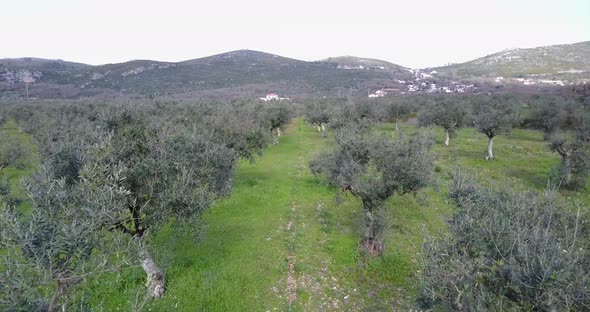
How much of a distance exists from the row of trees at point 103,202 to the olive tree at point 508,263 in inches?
322

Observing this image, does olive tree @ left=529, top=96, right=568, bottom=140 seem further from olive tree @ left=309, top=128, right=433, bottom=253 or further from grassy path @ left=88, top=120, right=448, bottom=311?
olive tree @ left=309, top=128, right=433, bottom=253

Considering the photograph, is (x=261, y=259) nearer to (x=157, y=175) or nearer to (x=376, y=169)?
(x=157, y=175)

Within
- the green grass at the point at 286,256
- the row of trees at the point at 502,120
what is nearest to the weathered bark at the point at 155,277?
the green grass at the point at 286,256

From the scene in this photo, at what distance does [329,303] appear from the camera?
1530 cm

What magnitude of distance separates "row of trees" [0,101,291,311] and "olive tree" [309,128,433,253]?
22.4 feet

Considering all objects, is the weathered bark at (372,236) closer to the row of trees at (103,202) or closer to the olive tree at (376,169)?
the olive tree at (376,169)

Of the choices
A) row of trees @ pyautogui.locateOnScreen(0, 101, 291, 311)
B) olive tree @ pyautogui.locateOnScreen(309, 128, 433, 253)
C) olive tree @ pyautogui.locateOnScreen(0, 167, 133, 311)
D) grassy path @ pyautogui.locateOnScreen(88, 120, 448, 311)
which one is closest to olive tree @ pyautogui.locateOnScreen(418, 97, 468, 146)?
grassy path @ pyautogui.locateOnScreen(88, 120, 448, 311)

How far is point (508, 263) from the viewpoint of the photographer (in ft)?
26.8

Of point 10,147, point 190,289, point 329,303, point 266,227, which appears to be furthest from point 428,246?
point 10,147

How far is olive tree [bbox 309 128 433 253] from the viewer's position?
17.6 metres

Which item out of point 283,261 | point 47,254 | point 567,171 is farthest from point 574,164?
point 47,254

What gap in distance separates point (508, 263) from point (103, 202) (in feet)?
34.6

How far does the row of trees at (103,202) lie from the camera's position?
22.8 feet

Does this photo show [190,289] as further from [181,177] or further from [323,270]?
[323,270]
